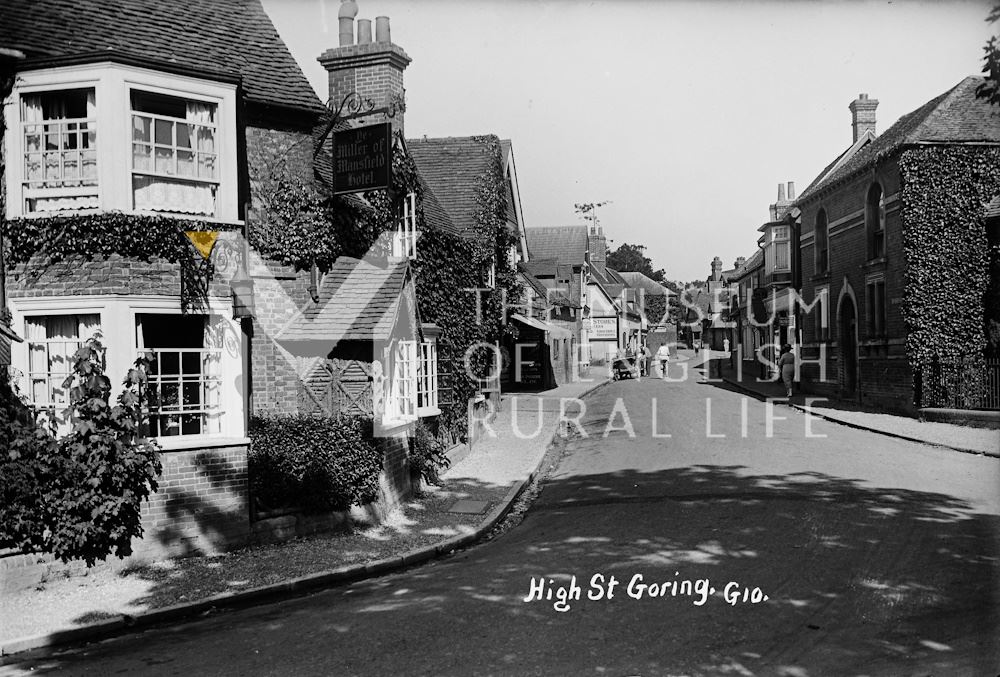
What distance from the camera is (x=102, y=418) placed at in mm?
9148

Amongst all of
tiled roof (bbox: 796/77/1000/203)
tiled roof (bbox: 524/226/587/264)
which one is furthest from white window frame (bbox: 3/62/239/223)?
tiled roof (bbox: 524/226/587/264)

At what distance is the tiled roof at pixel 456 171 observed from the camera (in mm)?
22188

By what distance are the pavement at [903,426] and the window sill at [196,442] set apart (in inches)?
545

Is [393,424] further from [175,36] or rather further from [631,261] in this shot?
[631,261]

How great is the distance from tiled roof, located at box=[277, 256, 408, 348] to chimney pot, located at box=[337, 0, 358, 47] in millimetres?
5594

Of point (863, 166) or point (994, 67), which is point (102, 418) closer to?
point (994, 67)

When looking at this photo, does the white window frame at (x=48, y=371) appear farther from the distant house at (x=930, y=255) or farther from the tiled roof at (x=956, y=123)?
the tiled roof at (x=956, y=123)

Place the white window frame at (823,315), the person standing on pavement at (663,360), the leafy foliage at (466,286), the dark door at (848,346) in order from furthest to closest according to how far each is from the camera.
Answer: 1. the person standing on pavement at (663,360)
2. the white window frame at (823,315)
3. the dark door at (848,346)
4. the leafy foliage at (466,286)

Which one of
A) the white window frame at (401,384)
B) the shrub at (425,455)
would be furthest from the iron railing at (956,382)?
the white window frame at (401,384)

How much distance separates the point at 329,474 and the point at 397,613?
3691 mm

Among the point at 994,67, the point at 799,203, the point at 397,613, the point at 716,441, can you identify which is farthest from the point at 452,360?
the point at 799,203

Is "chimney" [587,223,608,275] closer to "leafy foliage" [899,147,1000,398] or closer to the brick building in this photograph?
"leafy foliage" [899,147,1000,398]

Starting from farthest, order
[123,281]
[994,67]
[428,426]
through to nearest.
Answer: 1. [428,426]
2. [123,281]
3. [994,67]

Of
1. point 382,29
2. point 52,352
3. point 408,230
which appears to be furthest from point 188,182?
point 382,29
